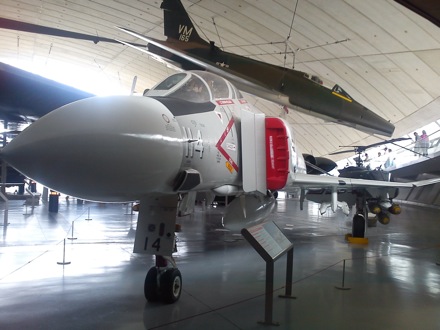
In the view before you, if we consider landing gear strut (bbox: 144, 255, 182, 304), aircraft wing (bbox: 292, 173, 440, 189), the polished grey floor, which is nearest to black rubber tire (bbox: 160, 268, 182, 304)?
landing gear strut (bbox: 144, 255, 182, 304)

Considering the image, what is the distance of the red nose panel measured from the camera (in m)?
4.27

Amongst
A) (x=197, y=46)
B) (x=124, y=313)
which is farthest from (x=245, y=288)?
(x=197, y=46)

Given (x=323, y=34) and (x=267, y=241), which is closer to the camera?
(x=267, y=241)

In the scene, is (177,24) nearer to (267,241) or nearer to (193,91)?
(193,91)

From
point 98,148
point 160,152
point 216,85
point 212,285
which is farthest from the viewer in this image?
point 212,285

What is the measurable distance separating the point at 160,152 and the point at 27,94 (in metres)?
4.42

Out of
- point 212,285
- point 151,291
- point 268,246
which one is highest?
point 268,246

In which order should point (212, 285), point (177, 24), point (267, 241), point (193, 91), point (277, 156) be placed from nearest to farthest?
point (193, 91)
point (267, 241)
point (277, 156)
point (212, 285)
point (177, 24)

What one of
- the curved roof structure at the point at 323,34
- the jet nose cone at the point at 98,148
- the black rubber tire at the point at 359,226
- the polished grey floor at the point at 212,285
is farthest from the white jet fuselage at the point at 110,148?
the curved roof structure at the point at 323,34

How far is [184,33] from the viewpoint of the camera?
48.9 feet

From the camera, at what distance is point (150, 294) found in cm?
464

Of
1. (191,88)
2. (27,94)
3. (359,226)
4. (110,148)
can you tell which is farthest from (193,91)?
(359,226)

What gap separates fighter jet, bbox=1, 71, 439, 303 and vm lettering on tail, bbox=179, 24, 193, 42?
34.5 ft

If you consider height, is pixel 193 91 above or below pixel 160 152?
above
